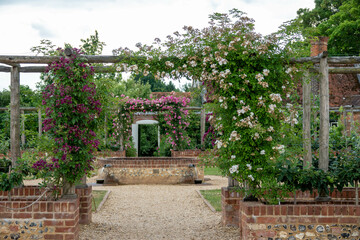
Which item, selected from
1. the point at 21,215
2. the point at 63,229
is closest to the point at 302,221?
the point at 63,229

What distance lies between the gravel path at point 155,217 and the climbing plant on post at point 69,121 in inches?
43.6

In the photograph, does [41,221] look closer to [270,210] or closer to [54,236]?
[54,236]

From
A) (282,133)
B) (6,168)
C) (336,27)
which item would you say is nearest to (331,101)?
(336,27)

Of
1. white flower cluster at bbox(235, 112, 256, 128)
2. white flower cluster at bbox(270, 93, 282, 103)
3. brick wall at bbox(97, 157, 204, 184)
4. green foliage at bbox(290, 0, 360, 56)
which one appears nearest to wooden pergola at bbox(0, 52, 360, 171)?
white flower cluster at bbox(270, 93, 282, 103)

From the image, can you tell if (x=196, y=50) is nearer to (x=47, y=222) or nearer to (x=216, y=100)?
(x=216, y=100)

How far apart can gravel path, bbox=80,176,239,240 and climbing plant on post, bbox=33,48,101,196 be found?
3.63ft

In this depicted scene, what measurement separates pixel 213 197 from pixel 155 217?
224 centimetres

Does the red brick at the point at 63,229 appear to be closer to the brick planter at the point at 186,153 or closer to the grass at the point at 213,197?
the grass at the point at 213,197

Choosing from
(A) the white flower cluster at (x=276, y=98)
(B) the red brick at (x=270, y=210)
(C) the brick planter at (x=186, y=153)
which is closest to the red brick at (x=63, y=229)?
(B) the red brick at (x=270, y=210)

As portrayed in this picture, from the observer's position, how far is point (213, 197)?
948 cm

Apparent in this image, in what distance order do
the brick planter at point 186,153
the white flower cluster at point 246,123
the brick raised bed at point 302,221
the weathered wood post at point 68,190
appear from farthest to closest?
the brick planter at point 186,153, the weathered wood post at point 68,190, the white flower cluster at point 246,123, the brick raised bed at point 302,221

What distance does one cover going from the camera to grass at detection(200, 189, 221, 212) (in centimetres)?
846

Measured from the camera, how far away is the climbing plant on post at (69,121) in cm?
529

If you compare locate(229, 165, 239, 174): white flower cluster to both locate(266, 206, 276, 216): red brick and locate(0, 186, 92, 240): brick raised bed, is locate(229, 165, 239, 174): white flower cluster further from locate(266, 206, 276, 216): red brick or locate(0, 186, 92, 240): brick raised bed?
locate(0, 186, 92, 240): brick raised bed
